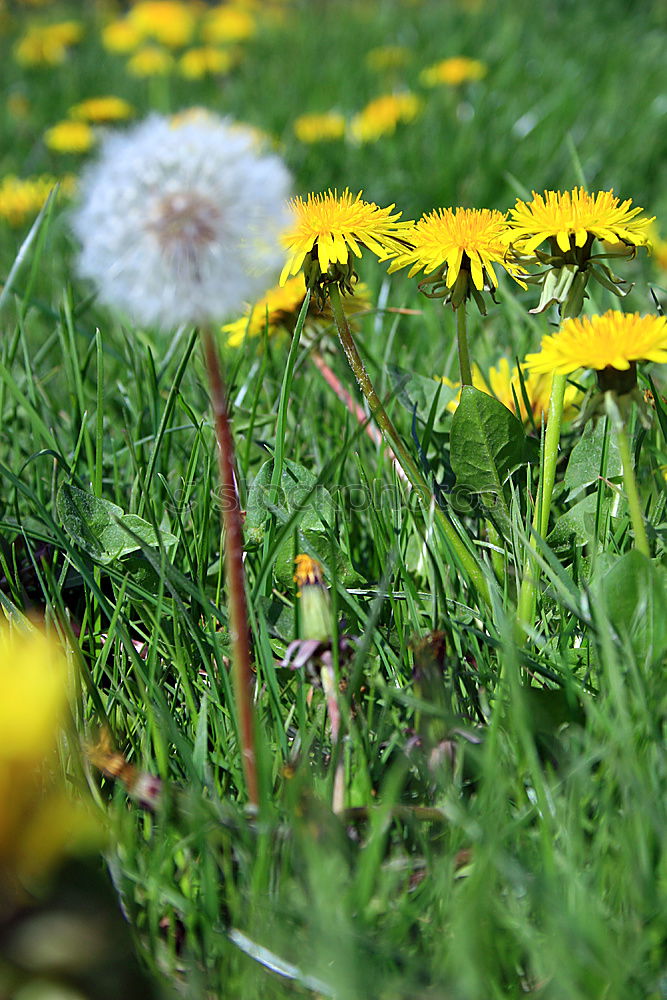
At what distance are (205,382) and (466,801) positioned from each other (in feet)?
2.93

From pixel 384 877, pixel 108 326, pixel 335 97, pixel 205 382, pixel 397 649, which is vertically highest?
pixel 335 97

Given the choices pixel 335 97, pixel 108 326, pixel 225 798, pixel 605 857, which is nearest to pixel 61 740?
pixel 225 798

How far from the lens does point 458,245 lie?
961 millimetres

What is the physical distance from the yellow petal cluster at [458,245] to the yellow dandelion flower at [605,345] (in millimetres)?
118

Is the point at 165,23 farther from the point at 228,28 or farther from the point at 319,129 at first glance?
the point at 319,129

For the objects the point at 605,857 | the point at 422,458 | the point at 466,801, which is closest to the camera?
the point at 605,857

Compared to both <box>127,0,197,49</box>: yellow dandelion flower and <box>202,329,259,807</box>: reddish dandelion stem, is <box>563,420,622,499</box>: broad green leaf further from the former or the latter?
<box>127,0,197,49</box>: yellow dandelion flower

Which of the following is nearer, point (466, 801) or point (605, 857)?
point (605, 857)

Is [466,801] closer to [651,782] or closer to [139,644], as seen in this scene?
[651,782]

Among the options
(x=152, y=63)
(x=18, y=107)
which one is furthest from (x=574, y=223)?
(x=152, y=63)

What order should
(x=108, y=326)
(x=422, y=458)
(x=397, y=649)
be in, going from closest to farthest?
(x=397, y=649)
(x=422, y=458)
(x=108, y=326)

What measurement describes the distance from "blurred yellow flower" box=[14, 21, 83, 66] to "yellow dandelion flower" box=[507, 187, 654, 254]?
452cm

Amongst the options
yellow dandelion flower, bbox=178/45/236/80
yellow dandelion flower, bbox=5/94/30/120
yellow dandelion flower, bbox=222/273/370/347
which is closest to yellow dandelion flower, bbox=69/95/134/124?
yellow dandelion flower, bbox=5/94/30/120

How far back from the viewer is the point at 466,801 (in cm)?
80
